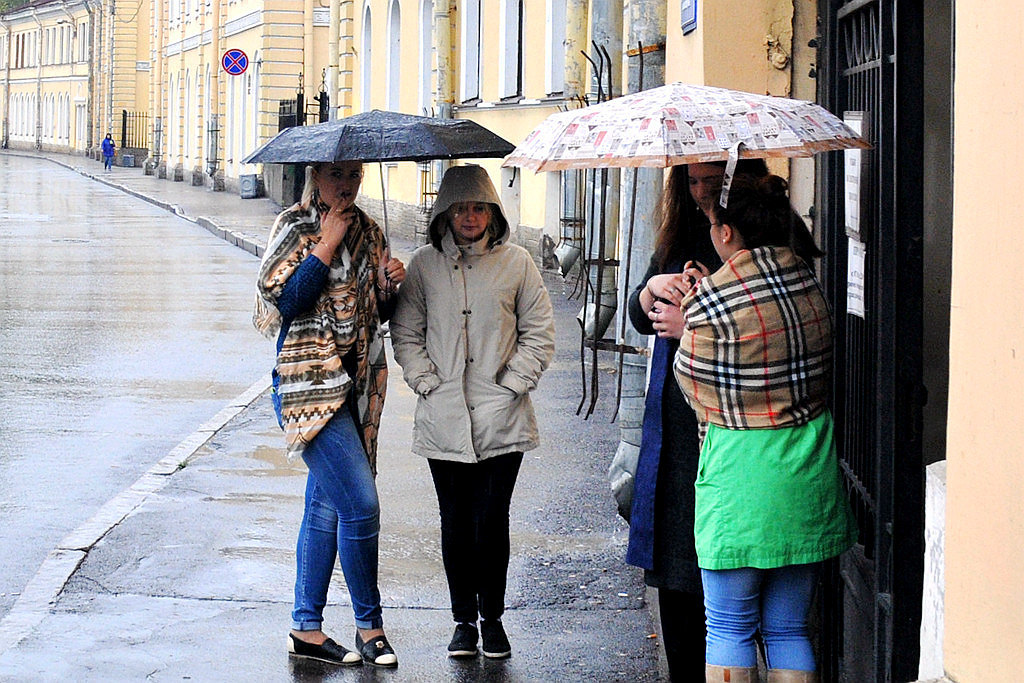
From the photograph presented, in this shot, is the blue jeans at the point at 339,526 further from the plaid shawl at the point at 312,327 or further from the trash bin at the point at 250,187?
the trash bin at the point at 250,187

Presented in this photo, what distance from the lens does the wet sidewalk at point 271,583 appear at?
209 inches

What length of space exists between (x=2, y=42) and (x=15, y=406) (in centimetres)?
9643

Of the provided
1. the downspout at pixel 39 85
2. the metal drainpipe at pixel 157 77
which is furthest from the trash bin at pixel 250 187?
the downspout at pixel 39 85

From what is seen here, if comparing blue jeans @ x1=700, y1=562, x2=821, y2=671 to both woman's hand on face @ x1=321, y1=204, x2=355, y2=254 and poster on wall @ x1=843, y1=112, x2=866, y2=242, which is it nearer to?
poster on wall @ x1=843, y1=112, x2=866, y2=242

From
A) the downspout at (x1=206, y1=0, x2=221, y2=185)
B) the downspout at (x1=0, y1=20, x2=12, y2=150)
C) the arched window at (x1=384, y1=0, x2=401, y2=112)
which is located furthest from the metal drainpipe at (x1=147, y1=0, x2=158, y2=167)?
the downspout at (x1=0, y1=20, x2=12, y2=150)

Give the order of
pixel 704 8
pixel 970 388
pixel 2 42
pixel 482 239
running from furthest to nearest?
1. pixel 2 42
2. pixel 704 8
3. pixel 482 239
4. pixel 970 388

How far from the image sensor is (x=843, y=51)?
15.5 feet

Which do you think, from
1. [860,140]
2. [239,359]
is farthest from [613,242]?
[860,140]

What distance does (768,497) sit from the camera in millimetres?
3738

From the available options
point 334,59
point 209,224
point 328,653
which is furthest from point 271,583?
point 334,59

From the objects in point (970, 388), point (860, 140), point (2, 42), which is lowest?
point (970, 388)

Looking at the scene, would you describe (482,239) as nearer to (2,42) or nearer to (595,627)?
(595,627)

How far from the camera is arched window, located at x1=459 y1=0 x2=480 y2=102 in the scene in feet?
79.3

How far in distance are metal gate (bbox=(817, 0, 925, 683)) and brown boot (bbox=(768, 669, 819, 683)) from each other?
170 millimetres
